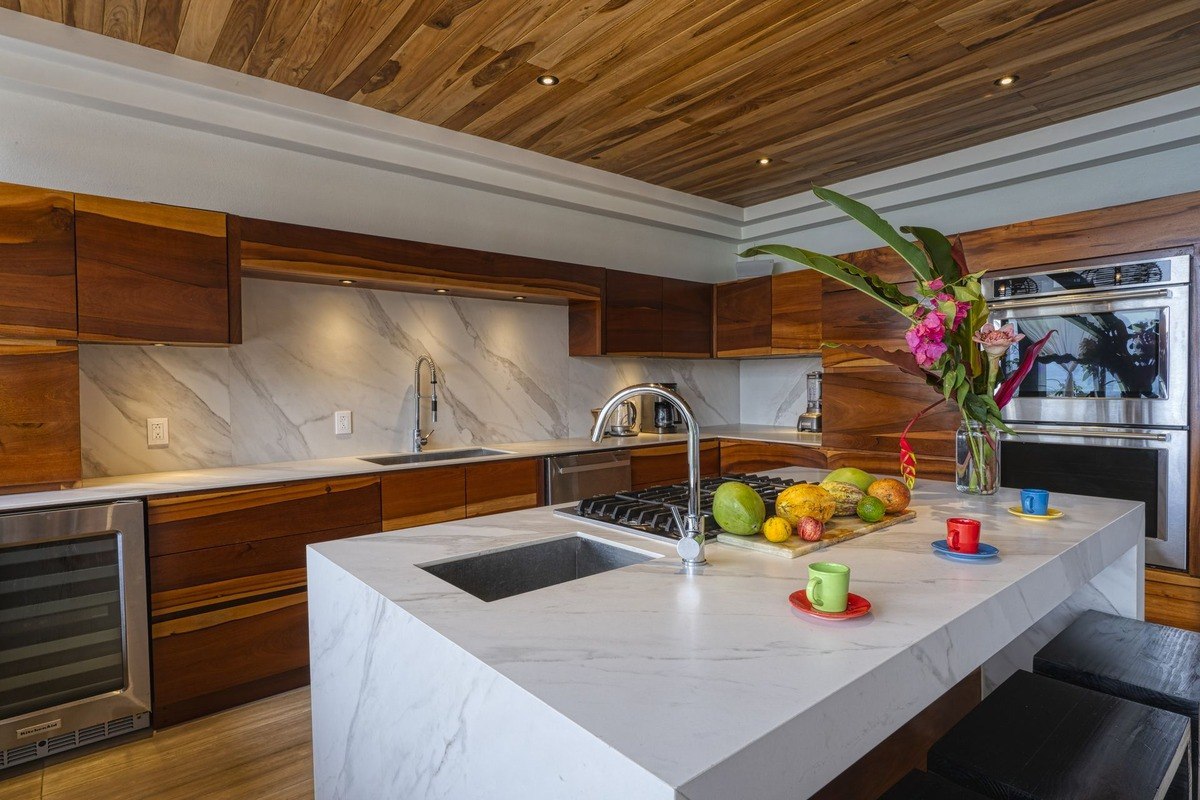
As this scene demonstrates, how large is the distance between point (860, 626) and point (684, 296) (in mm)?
3409

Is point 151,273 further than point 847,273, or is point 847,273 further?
point 151,273

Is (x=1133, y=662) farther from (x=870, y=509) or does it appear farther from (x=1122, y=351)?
(x=1122, y=351)

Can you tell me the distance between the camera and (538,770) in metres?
0.74

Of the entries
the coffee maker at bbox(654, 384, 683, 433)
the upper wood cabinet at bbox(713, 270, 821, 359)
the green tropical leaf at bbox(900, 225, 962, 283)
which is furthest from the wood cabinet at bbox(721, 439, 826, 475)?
the green tropical leaf at bbox(900, 225, 962, 283)

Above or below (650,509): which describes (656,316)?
above

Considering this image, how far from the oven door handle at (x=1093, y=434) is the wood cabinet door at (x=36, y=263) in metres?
3.44

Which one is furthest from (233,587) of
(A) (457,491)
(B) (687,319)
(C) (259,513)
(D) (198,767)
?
(B) (687,319)

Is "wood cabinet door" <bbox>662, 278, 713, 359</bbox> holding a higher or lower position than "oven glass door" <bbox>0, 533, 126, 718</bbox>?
higher

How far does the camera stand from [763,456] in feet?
12.9

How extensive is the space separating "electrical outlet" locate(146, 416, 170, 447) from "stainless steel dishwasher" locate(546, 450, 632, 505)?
1650mm

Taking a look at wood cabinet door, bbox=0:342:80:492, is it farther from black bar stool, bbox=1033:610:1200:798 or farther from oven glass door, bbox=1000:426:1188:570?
oven glass door, bbox=1000:426:1188:570

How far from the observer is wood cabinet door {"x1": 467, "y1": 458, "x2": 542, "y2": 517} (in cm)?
299

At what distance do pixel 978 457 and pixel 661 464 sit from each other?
196 centimetres

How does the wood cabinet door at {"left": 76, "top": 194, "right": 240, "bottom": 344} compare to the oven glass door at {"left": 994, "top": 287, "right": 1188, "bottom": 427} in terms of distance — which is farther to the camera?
the oven glass door at {"left": 994, "top": 287, "right": 1188, "bottom": 427}
